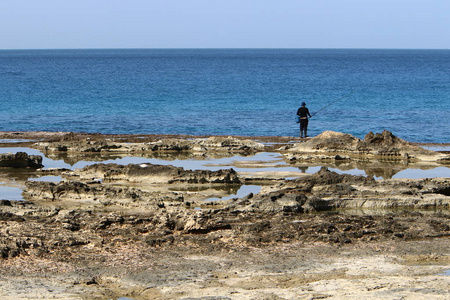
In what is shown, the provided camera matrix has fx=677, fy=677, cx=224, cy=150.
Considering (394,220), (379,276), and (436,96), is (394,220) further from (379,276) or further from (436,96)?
(436,96)

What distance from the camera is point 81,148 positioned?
2372cm

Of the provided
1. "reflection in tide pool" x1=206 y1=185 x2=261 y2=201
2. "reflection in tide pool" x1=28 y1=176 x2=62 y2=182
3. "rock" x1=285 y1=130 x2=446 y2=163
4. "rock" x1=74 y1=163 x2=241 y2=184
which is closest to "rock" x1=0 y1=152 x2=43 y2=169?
"reflection in tide pool" x1=28 y1=176 x2=62 y2=182

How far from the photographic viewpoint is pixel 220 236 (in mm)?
11789

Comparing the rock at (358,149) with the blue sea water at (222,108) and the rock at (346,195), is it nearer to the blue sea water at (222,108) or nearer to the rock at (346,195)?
the blue sea water at (222,108)

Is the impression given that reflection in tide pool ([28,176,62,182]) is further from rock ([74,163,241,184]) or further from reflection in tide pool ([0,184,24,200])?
reflection in tide pool ([0,184,24,200])

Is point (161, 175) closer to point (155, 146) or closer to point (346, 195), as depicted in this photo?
point (346, 195)

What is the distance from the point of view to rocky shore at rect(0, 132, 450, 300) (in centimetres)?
923

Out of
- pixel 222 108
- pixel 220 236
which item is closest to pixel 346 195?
pixel 220 236

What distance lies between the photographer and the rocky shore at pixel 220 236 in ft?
30.3

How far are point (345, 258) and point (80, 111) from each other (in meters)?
37.0

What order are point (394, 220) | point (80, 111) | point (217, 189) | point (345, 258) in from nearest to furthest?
point (345, 258), point (394, 220), point (217, 189), point (80, 111)

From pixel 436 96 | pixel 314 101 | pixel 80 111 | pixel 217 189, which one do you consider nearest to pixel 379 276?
pixel 217 189

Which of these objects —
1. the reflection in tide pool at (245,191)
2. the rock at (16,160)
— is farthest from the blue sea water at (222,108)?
the rock at (16,160)

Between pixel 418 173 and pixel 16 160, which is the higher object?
pixel 16 160
